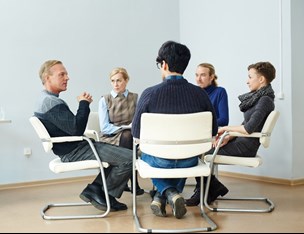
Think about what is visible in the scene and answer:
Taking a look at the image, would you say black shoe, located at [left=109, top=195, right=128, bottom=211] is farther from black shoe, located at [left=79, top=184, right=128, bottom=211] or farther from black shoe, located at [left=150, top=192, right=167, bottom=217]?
black shoe, located at [left=150, top=192, right=167, bottom=217]

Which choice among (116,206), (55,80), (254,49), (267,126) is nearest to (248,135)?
(267,126)

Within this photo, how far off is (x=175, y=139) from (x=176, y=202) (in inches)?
18.2

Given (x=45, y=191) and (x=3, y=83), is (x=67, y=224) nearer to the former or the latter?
(x=45, y=191)

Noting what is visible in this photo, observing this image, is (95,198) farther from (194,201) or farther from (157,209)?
(194,201)

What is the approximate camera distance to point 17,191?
5.18m

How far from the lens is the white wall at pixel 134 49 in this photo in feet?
17.0

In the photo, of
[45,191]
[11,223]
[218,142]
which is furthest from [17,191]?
[218,142]

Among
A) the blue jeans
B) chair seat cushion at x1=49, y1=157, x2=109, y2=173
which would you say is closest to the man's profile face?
chair seat cushion at x1=49, y1=157, x2=109, y2=173

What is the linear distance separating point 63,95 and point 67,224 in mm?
2404

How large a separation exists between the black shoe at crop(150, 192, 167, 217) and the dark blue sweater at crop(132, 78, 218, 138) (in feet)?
1.72

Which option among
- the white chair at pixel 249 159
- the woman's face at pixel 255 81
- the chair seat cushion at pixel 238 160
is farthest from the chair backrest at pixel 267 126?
the woman's face at pixel 255 81

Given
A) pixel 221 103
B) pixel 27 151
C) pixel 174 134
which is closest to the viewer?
pixel 174 134

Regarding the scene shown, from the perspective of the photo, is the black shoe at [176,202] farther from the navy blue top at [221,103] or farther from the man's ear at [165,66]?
the navy blue top at [221,103]

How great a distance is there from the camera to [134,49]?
620 centimetres
